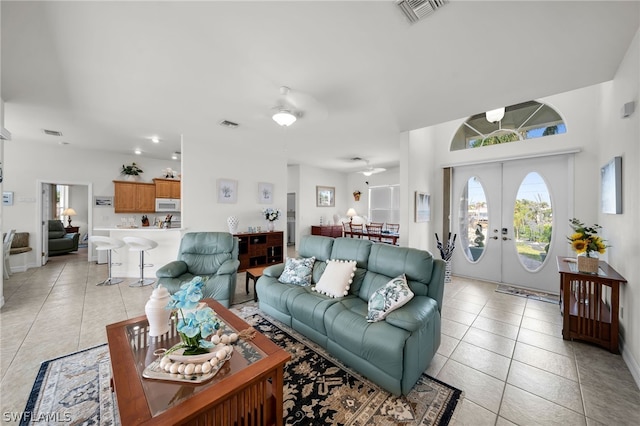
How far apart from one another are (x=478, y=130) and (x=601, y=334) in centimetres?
347

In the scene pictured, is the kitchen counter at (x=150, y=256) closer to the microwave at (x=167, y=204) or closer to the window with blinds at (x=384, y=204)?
the microwave at (x=167, y=204)

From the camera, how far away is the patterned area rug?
1.56 metres

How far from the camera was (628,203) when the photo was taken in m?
2.09

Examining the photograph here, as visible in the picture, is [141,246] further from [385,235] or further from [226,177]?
[385,235]

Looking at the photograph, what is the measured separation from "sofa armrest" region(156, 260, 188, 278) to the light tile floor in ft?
1.94

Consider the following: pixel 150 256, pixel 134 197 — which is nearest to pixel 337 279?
pixel 150 256

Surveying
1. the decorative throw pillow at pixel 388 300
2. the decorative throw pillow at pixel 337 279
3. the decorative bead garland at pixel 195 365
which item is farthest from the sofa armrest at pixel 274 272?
the decorative bead garland at pixel 195 365

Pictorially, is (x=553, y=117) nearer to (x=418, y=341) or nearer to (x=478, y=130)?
(x=478, y=130)

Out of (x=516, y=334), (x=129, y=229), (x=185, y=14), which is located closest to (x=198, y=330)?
(x=185, y=14)

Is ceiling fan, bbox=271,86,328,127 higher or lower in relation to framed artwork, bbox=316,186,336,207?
higher

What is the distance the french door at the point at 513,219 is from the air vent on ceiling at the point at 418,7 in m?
3.62

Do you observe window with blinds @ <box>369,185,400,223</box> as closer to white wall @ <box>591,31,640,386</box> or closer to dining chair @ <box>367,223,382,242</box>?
dining chair @ <box>367,223,382,242</box>

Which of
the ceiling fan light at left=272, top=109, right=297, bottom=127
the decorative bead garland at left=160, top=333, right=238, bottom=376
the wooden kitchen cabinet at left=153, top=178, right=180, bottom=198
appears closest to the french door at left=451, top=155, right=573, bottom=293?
the ceiling fan light at left=272, top=109, right=297, bottom=127

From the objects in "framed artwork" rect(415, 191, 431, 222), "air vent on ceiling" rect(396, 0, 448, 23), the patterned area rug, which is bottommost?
the patterned area rug
